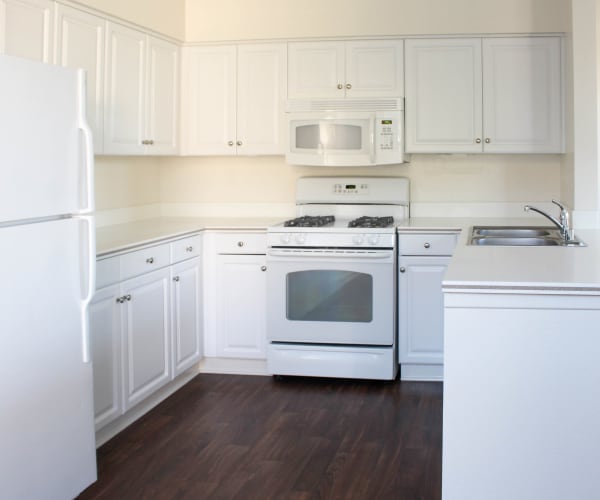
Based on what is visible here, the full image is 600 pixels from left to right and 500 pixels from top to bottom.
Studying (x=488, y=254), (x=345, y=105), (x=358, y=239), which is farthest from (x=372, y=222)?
(x=488, y=254)

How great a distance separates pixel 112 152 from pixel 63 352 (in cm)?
161

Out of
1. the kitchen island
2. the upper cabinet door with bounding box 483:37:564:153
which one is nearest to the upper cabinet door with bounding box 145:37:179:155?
the upper cabinet door with bounding box 483:37:564:153

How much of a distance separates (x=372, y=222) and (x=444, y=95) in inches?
34.9

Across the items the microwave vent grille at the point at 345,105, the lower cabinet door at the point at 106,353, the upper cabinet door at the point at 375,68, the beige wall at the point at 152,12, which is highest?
the beige wall at the point at 152,12

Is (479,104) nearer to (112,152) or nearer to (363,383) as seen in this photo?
(363,383)

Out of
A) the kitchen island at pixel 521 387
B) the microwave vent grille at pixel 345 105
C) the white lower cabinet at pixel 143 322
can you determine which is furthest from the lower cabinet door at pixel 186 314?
the kitchen island at pixel 521 387

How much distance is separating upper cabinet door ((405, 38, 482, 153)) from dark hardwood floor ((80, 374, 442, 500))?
1.46 meters

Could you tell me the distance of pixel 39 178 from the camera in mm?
2590

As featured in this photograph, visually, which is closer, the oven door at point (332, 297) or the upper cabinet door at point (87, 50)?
the upper cabinet door at point (87, 50)

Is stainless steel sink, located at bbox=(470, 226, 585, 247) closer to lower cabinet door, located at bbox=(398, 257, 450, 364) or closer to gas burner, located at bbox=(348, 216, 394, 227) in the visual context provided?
lower cabinet door, located at bbox=(398, 257, 450, 364)

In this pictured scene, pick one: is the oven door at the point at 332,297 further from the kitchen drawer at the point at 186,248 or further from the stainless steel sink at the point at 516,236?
the stainless steel sink at the point at 516,236

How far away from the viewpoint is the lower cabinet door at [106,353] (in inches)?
133

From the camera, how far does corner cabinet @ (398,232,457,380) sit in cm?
447

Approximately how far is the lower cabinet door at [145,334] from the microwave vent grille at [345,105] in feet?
4.49
